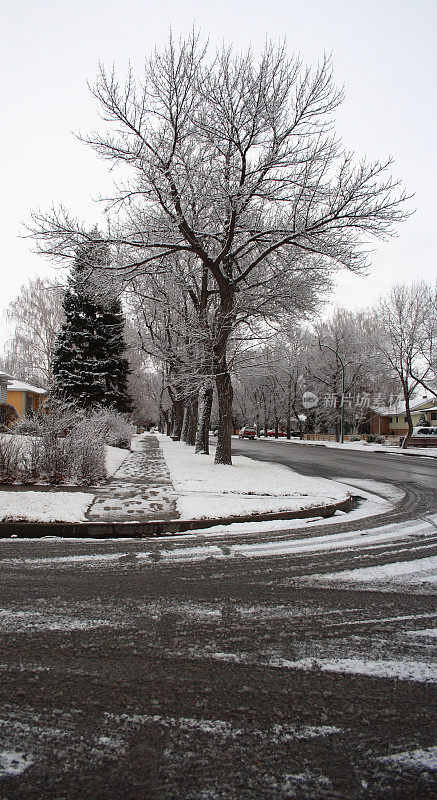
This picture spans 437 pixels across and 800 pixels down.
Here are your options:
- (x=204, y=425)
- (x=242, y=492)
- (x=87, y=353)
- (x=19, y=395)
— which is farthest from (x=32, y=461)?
(x=19, y=395)

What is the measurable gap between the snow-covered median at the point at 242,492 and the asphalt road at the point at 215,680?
2.68 m

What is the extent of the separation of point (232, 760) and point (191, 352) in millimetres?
18278

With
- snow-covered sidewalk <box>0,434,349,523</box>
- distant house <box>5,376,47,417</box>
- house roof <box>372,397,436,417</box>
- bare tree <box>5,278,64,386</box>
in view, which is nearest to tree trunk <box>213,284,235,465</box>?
snow-covered sidewalk <box>0,434,349,523</box>

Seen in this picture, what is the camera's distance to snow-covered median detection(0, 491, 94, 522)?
266 inches

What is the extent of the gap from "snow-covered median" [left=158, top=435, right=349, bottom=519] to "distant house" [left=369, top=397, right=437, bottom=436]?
57584 mm

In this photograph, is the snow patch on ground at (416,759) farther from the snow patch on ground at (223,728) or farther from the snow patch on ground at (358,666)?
the snow patch on ground at (358,666)

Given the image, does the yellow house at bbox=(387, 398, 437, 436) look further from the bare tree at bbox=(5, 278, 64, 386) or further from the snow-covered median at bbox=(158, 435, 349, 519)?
the snow-covered median at bbox=(158, 435, 349, 519)

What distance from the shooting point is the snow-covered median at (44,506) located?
6.76 m

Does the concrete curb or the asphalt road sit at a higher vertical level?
the asphalt road

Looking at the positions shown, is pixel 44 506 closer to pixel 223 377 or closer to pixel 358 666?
pixel 358 666

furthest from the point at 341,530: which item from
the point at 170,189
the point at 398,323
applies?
the point at 398,323

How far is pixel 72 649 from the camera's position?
3.00 m

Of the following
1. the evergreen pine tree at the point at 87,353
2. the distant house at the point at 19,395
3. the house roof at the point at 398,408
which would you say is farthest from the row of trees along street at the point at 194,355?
the house roof at the point at 398,408

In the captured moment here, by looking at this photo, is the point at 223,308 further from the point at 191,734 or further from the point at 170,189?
the point at 191,734
